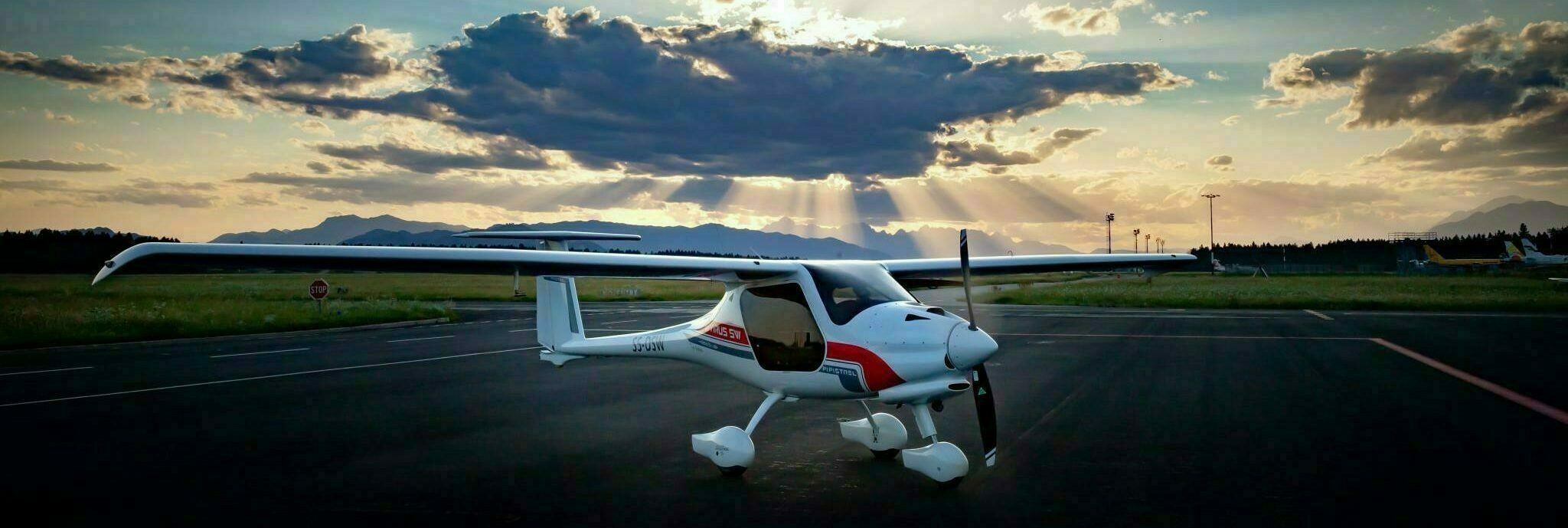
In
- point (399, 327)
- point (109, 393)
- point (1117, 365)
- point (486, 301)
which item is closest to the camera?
point (109, 393)

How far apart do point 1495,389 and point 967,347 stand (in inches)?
463

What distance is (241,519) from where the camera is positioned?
21.9 ft

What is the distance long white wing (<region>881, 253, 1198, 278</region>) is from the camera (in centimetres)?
1075

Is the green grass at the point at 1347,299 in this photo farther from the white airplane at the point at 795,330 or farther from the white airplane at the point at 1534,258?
the white airplane at the point at 1534,258

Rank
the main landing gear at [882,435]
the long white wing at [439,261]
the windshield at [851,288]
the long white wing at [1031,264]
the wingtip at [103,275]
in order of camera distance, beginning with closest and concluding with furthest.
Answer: the wingtip at [103,275] < the long white wing at [439,261] < the windshield at [851,288] < the main landing gear at [882,435] < the long white wing at [1031,264]

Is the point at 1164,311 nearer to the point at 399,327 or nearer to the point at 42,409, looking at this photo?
the point at 399,327

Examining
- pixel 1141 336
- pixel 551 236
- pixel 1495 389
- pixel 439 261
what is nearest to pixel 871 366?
pixel 439 261

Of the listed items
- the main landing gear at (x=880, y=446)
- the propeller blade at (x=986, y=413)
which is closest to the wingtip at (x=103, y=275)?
the main landing gear at (x=880, y=446)

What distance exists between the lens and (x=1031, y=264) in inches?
459

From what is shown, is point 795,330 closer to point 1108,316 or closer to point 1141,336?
point 1141,336

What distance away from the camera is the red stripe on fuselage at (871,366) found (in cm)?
753

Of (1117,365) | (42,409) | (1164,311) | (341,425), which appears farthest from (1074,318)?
(42,409)

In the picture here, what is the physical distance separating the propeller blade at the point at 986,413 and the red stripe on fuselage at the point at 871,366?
2.11 ft

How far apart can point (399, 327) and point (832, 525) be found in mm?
25926
